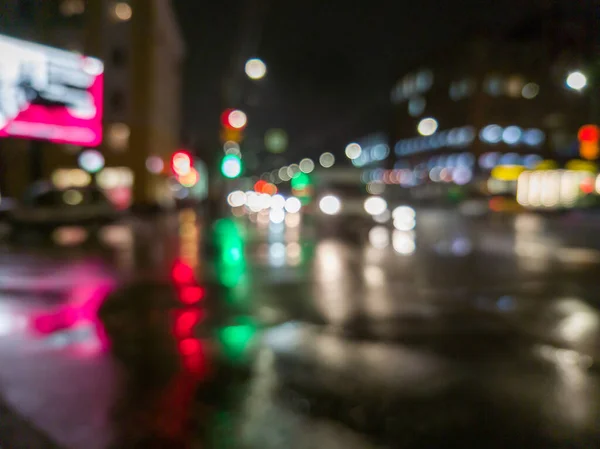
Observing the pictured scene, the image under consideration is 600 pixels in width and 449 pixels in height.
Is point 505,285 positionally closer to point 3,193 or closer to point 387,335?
point 387,335

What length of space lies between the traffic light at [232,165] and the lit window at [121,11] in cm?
2395

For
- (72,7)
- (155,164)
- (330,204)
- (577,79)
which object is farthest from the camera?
(155,164)

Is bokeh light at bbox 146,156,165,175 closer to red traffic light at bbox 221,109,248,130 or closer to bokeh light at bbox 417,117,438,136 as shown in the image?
red traffic light at bbox 221,109,248,130

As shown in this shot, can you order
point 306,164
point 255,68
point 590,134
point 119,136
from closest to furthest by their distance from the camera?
point 255,68, point 590,134, point 119,136, point 306,164

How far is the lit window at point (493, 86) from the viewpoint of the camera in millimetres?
73375

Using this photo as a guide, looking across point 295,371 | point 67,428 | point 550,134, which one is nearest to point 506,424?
point 295,371

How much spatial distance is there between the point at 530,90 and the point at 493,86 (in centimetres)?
476

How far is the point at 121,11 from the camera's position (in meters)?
40.3

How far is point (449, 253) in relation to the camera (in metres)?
15.5

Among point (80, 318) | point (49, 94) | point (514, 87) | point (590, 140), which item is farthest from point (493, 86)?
point (80, 318)

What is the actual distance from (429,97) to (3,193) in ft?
204

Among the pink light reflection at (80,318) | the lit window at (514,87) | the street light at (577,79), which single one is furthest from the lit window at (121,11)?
the lit window at (514,87)

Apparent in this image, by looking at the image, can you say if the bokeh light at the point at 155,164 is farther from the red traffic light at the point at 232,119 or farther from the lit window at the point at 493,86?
the lit window at the point at 493,86

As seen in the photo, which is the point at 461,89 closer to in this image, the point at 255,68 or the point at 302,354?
the point at 255,68
